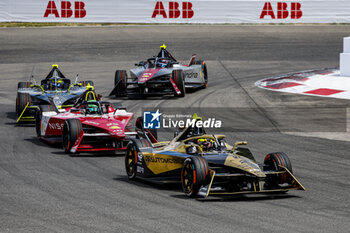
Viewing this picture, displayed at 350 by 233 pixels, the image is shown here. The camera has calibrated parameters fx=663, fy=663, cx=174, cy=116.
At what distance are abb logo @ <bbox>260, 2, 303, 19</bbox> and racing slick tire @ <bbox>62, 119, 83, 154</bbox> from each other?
27222mm

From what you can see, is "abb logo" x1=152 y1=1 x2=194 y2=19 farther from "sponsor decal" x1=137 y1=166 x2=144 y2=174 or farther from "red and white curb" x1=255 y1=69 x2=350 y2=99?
"sponsor decal" x1=137 y1=166 x2=144 y2=174

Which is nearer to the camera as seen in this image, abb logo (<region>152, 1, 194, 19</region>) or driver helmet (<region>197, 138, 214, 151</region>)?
driver helmet (<region>197, 138, 214, 151</region>)

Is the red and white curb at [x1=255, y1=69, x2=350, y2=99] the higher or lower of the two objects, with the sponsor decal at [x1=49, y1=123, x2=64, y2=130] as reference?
higher

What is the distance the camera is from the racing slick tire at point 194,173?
1023 cm

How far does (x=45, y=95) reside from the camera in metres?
20.8

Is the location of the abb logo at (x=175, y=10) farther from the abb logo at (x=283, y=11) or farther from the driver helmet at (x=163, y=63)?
the driver helmet at (x=163, y=63)

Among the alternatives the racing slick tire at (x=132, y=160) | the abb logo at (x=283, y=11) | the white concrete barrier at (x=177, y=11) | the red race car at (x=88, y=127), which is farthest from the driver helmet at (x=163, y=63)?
the abb logo at (x=283, y=11)

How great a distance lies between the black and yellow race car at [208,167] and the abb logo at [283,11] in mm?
29712

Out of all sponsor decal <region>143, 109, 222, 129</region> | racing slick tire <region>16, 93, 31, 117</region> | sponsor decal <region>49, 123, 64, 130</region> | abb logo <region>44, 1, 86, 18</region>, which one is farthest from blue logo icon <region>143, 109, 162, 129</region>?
abb logo <region>44, 1, 86, 18</region>

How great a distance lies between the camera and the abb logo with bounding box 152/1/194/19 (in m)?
40.9

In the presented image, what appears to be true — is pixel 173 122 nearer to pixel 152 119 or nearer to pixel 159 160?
pixel 152 119

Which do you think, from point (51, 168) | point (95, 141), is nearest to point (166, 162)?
point (51, 168)

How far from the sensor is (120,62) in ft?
108

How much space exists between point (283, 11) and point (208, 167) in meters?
31.9
